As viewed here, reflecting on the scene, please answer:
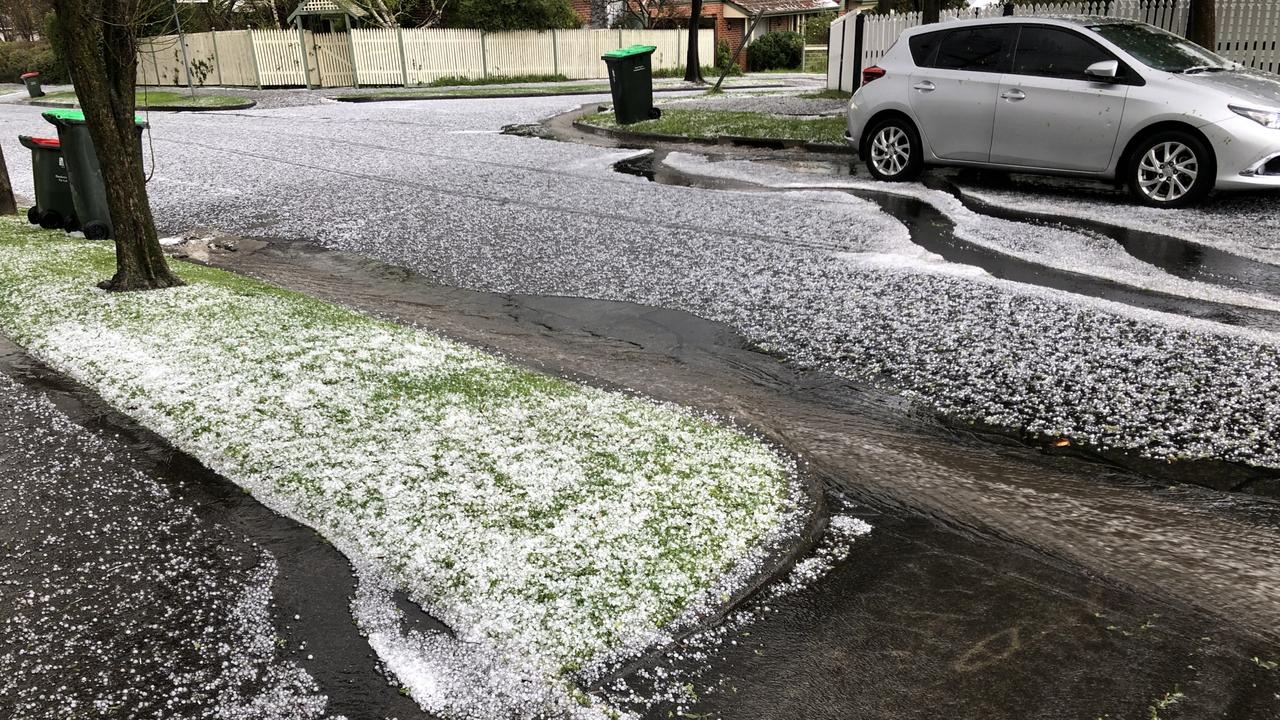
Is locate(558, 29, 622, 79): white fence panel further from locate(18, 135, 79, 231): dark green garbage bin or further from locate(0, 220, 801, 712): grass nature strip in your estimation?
locate(0, 220, 801, 712): grass nature strip

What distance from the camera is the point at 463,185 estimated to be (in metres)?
11.4

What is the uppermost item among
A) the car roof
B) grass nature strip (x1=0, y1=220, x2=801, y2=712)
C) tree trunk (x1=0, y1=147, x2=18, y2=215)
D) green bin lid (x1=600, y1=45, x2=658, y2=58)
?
green bin lid (x1=600, y1=45, x2=658, y2=58)

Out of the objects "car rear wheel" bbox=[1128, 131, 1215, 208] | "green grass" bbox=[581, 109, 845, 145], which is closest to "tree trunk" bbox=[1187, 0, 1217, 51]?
"green grass" bbox=[581, 109, 845, 145]

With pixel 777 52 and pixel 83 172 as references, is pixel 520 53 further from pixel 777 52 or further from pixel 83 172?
pixel 83 172

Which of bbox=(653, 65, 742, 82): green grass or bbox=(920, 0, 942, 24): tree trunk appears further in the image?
bbox=(653, 65, 742, 82): green grass

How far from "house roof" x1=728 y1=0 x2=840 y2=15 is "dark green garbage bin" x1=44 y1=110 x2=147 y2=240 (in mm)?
46361

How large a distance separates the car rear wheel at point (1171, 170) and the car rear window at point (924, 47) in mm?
2592

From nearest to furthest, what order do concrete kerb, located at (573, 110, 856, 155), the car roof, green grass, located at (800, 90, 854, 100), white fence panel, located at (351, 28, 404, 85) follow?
the car roof < concrete kerb, located at (573, 110, 856, 155) < green grass, located at (800, 90, 854, 100) < white fence panel, located at (351, 28, 404, 85)

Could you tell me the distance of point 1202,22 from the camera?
42.6 feet

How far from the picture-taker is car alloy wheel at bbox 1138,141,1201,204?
8.58 m

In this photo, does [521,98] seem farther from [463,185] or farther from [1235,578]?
[1235,578]

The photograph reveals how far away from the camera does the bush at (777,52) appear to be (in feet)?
153

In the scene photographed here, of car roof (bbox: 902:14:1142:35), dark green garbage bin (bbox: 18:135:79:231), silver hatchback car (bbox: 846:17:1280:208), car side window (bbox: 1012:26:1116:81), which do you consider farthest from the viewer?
car roof (bbox: 902:14:1142:35)

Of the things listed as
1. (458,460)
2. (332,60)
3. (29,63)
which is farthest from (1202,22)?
(29,63)
